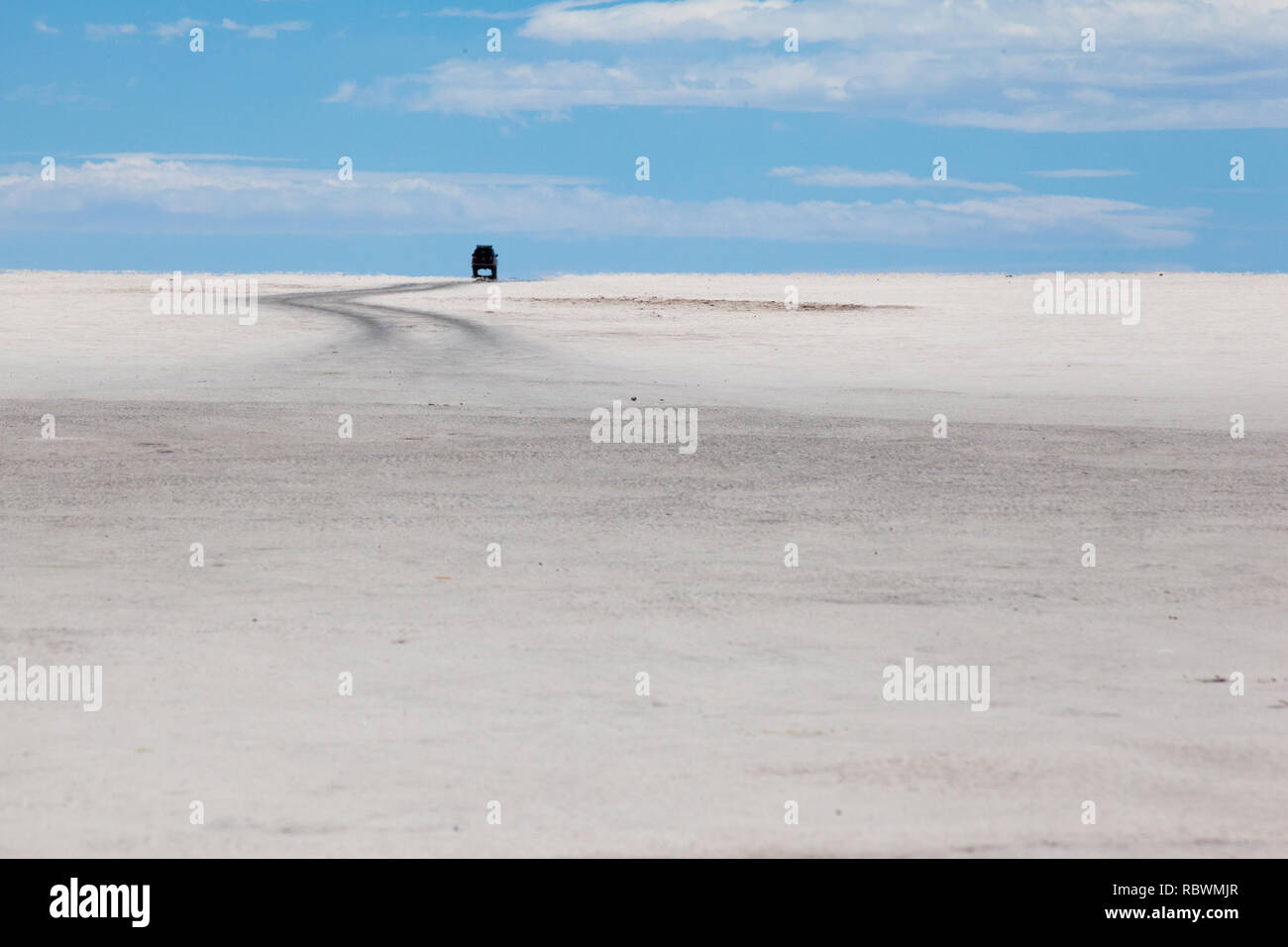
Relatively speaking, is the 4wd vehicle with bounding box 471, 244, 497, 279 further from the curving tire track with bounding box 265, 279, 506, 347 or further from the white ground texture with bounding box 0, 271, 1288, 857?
the white ground texture with bounding box 0, 271, 1288, 857

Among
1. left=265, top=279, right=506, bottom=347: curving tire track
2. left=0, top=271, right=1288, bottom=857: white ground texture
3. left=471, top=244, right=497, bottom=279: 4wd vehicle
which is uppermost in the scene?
left=471, top=244, right=497, bottom=279: 4wd vehicle

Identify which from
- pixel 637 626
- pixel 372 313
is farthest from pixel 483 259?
pixel 637 626

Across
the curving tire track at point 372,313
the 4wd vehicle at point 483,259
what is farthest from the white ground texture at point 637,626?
the 4wd vehicle at point 483,259

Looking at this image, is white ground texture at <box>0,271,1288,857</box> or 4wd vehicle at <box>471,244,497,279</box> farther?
4wd vehicle at <box>471,244,497,279</box>

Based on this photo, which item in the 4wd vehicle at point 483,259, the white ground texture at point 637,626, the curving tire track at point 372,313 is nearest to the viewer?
the white ground texture at point 637,626

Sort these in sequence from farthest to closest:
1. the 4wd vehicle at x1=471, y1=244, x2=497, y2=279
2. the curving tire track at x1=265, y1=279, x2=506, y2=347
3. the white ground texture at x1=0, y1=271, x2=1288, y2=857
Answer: the 4wd vehicle at x1=471, y1=244, x2=497, y2=279 → the curving tire track at x1=265, y1=279, x2=506, y2=347 → the white ground texture at x1=0, y1=271, x2=1288, y2=857

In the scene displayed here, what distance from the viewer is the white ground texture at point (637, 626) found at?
4.97 metres

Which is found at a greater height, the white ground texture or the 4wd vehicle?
the 4wd vehicle

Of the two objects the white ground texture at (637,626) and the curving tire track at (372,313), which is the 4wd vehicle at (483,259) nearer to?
the curving tire track at (372,313)

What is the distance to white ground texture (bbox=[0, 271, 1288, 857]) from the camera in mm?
4973

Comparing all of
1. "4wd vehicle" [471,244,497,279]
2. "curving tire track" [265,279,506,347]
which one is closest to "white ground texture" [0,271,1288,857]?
"curving tire track" [265,279,506,347]

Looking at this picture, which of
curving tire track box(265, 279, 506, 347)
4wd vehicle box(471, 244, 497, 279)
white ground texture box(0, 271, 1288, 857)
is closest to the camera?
white ground texture box(0, 271, 1288, 857)

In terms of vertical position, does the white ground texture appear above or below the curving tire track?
below
